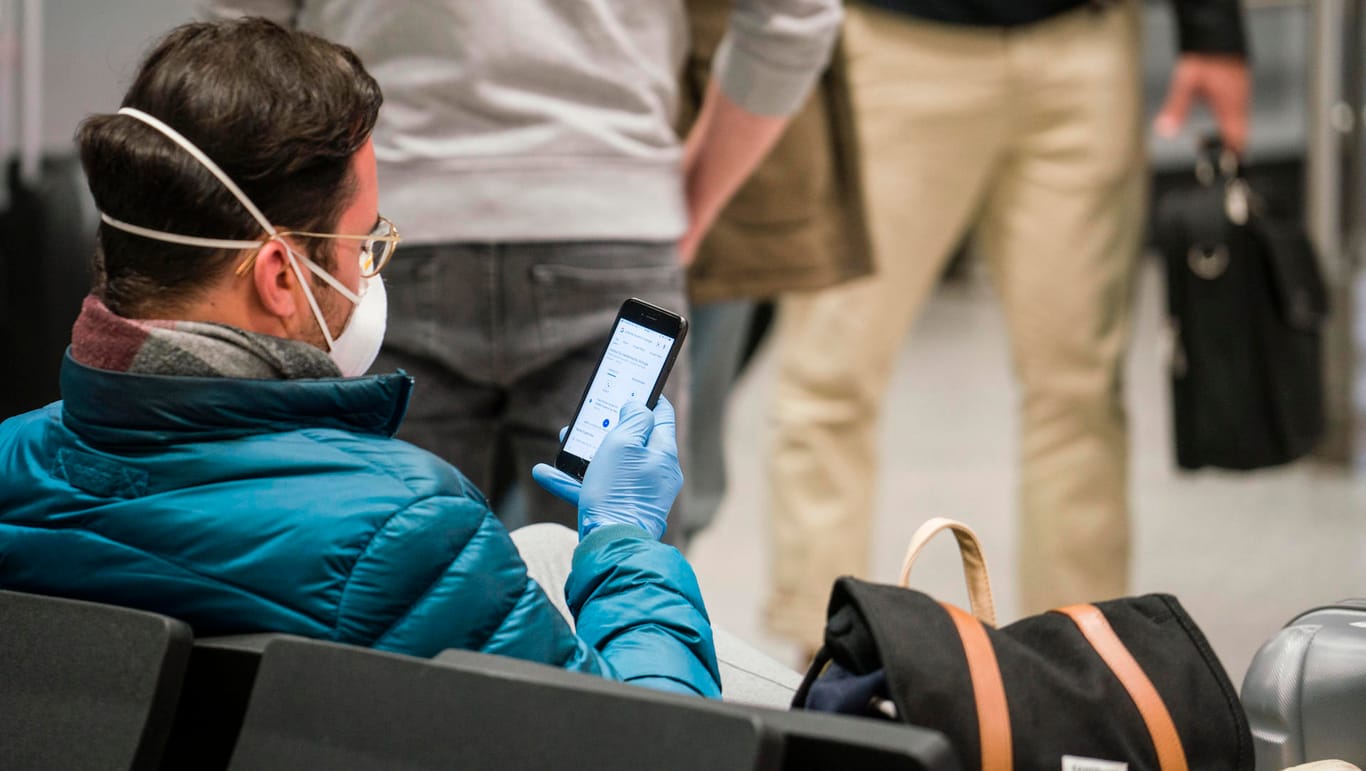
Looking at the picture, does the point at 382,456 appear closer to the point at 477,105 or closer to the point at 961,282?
the point at 477,105

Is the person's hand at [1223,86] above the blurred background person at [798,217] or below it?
above

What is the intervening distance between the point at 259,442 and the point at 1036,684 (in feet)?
1.84

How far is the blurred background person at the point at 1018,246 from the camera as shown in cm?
272

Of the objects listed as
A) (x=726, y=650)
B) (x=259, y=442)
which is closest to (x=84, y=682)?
(x=259, y=442)

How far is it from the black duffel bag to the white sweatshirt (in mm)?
652

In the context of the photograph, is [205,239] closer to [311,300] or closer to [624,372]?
[311,300]

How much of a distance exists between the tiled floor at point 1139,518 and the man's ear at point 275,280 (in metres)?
1.76

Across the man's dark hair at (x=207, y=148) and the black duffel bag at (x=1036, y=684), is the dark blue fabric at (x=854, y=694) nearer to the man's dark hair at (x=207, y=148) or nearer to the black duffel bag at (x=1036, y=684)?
the black duffel bag at (x=1036, y=684)

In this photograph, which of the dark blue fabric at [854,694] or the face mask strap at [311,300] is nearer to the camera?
the dark blue fabric at [854,694]

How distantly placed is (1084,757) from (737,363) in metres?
1.95

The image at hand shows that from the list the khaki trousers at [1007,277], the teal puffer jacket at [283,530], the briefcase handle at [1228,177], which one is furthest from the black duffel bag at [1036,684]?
the briefcase handle at [1228,177]

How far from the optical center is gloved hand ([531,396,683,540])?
1.46 m

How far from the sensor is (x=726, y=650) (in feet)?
5.03

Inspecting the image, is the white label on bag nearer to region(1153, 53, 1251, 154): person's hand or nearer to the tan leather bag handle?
the tan leather bag handle
